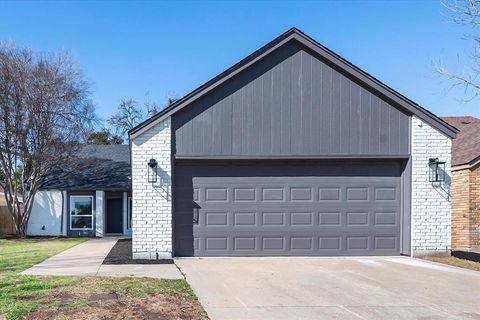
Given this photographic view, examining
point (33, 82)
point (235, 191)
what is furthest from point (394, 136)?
point (33, 82)

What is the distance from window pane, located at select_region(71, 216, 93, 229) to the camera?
2339 cm

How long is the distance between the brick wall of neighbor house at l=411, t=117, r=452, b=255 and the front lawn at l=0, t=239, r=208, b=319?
6981 millimetres

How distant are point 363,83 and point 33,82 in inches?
634

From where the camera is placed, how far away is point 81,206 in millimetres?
23781

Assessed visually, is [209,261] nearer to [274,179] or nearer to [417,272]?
[274,179]

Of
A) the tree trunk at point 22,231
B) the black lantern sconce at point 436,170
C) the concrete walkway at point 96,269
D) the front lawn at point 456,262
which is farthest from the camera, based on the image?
the tree trunk at point 22,231

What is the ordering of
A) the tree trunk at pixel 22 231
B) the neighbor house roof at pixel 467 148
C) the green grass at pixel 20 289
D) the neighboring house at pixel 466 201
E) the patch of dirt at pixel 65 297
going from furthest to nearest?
the tree trunk at pixel 22 231
the neighbor house roof at pixel 467 148
the neighboring house at pixel 466 201
the patch of dirt at pixel 65 297
the green grass at pixel 20 289

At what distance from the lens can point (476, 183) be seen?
15203 mm

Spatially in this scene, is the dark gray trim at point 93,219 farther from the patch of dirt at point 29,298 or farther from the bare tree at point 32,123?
the patch of dirt at point 29,298

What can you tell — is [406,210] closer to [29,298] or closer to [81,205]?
[29,298]

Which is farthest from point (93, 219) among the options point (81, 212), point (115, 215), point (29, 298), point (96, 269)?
point (29, 298)

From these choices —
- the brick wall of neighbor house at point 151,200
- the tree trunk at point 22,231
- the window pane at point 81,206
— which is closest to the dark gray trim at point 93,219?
the window pane at point 81,206

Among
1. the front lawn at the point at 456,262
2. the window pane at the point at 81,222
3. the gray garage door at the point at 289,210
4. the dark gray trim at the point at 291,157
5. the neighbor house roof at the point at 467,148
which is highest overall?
the neighbor house roof at the point at 467,148

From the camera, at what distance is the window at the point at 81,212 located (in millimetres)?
23422
